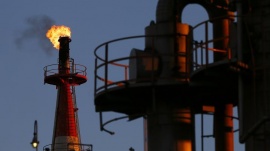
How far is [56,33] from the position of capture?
77812mm

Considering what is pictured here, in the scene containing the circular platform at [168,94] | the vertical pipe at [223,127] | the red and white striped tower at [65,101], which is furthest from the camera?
the red and white striped tower at [65,101]

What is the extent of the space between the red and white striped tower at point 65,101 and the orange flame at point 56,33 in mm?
2975

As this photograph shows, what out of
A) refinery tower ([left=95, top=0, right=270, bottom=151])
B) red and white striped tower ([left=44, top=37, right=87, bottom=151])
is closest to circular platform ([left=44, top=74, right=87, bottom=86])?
red and white striped tower ([left=44, top=37, right=87, bottom=151])

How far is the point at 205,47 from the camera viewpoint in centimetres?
2547

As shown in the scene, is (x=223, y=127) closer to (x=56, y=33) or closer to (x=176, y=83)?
(x=176, y=83)

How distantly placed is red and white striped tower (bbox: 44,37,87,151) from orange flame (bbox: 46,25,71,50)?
2.98 m

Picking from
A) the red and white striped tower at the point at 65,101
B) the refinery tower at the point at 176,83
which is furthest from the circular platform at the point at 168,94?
the red and white striped tower at the point at 65,101

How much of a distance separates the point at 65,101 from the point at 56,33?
28.8 feet

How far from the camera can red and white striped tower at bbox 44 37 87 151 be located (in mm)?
68438

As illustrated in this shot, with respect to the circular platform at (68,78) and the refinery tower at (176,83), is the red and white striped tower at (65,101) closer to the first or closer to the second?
the circular platform at (68,78)

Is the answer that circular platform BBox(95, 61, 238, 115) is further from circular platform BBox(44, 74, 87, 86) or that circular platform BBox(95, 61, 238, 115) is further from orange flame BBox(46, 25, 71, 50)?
orange flame BBox(46, 25, 71, 50)

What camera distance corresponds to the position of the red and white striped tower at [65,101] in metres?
68.4

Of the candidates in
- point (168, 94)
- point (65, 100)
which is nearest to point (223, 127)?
point (168, 94)

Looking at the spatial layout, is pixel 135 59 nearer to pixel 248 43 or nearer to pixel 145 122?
pixel 145 122
